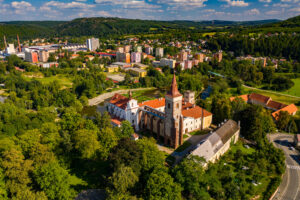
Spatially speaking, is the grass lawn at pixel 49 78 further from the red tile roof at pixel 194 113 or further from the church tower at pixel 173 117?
the church tower at pixel 173 117

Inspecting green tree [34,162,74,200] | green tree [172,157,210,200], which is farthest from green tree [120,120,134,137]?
green tree [172,157,210,200]

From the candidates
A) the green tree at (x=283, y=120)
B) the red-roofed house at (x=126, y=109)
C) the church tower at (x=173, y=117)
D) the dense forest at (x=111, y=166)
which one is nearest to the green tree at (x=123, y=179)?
the dense forest at (x=111, y=166)

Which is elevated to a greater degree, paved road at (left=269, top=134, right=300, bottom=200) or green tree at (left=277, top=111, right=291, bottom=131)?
green tree at (left=277, top=111, right=291, bottom=131)

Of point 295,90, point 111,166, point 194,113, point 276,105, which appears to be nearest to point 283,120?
point 276,105

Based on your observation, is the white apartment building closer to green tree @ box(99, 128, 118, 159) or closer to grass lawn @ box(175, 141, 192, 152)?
grass lawn @ box(175, 141, 192, 152)

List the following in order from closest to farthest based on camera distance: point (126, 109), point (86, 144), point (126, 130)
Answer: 1. point (86, 144)
2. point (126, 130)
3. point (126, 109)

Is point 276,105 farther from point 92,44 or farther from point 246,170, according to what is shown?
point 92,44

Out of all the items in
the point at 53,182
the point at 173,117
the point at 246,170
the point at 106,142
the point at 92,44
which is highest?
the point at 92,44
